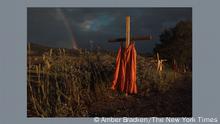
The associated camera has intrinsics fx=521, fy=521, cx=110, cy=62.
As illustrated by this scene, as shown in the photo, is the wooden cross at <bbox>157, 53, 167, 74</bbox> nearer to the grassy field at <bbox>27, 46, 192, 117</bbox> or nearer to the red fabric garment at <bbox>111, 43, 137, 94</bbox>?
the grassy field at <bbox>27, 46, 192, 117</bbox>

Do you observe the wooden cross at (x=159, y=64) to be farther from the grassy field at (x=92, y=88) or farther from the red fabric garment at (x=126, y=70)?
the red fabric garment at (x=126, y=70)

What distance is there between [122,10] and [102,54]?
3.03ft

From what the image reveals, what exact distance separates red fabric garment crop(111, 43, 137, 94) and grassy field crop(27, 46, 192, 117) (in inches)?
4.5

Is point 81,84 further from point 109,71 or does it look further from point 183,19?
point 183,19

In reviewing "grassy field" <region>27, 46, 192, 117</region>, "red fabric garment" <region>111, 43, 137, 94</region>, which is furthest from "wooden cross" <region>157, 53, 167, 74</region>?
"red fabric garment" <region>111, 43, 137, 94</region>

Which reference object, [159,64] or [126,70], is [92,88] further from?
[159,64]

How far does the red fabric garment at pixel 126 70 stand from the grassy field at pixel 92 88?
0.11 meters

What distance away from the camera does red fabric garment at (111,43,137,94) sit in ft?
31.3

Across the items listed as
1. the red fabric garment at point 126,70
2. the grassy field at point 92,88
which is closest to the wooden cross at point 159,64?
the grassy field at point 92,88

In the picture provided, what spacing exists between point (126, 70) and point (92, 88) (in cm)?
72

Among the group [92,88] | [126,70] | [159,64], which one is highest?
[159,64]

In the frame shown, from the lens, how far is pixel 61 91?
9586 millimetres

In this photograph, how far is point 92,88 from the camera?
966 centimetres

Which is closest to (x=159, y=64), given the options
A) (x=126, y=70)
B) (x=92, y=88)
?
(x=126, y=70)
